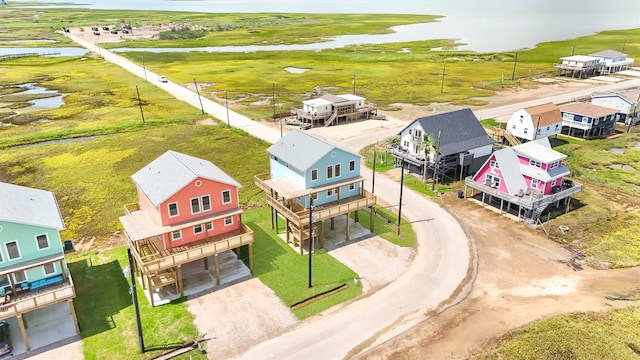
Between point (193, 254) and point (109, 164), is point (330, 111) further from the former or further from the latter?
point (193, 254)

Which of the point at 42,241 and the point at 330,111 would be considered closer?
the point at 42,241

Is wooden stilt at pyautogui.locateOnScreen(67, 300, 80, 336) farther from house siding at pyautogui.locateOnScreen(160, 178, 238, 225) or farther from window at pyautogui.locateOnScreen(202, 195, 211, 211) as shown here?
window at pyautogui.locateOnScreen(202, 195, 211, 211)

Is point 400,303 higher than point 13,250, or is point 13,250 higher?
point 13,250

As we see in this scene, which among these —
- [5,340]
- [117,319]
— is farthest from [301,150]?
[5,340]

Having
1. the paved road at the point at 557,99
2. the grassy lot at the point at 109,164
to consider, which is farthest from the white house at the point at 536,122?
the grassy lot at the point at 109,164

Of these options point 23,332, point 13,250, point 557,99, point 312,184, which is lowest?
point 23,332

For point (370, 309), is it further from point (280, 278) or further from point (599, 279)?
point (599, 279)

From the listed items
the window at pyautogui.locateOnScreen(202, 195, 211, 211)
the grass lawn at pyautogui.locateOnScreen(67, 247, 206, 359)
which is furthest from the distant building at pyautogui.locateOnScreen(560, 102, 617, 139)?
the grass lawn at pyautogui.locateOnScreen(67, 247, 206, 359)
